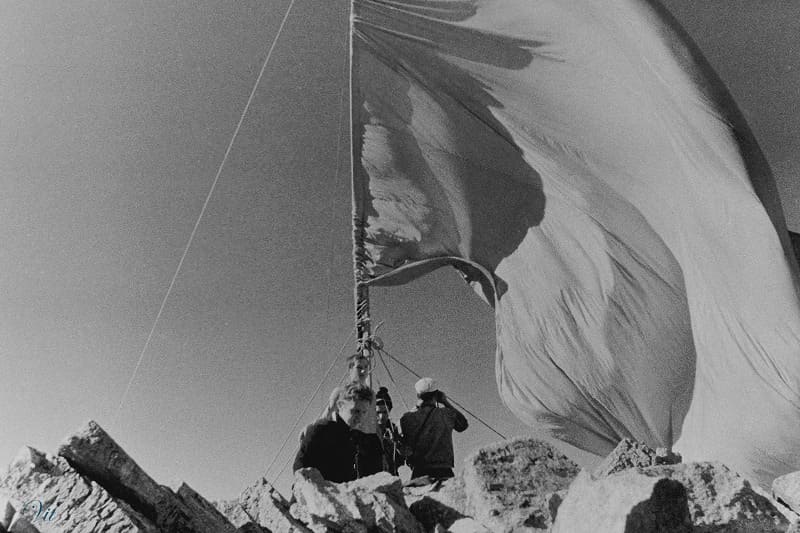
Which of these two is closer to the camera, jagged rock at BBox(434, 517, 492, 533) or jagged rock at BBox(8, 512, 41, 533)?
jagged rock at BBox(8, 512, 41, 533)

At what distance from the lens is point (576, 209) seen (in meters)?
6.55

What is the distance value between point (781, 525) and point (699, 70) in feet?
12.3

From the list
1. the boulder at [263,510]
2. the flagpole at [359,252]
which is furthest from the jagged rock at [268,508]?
the flagpole at [359,252]

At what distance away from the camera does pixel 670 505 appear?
2.15m

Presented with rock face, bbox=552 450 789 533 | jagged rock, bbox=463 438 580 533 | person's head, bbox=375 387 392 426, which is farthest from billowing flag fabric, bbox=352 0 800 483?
rock face, bbox=552 450 789 533

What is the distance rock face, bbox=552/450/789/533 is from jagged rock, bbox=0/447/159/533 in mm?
1454

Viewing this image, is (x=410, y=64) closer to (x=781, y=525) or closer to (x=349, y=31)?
(x=349, y=31)

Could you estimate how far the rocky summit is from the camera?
7.08 feet

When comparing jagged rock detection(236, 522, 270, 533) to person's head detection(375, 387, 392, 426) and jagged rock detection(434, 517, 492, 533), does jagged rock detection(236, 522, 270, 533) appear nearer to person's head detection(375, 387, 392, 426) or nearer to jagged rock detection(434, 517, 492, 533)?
jagged rock detection(434, 517, 492, 533)

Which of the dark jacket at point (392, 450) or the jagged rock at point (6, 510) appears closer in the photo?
the jagged rock at point (6, 510)

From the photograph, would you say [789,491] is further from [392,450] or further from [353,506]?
[392,450]

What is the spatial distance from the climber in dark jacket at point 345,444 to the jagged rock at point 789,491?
264 centimetres

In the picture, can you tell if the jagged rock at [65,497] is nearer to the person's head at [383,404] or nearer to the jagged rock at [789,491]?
the jagged rock at [789,491]

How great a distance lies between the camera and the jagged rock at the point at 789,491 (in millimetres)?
2371
